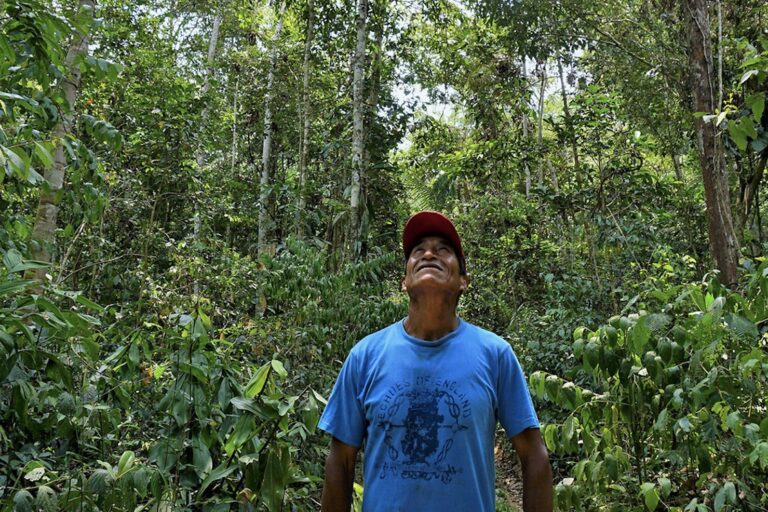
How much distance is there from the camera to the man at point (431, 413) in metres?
1.69

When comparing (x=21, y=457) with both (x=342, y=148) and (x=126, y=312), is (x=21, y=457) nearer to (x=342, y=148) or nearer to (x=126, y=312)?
(x=126, y=312)

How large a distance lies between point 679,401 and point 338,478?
1.61 m

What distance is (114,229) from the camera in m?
7.55

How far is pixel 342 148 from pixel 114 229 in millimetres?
4121

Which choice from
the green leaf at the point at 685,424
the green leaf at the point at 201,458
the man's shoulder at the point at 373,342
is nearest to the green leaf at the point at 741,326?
the green leaf at the point at 685,424

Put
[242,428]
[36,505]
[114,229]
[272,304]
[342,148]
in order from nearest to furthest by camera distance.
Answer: [36,505] → [242,428] → [272,304] → [114,229] → [342,148]

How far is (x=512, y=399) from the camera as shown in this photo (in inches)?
71.9

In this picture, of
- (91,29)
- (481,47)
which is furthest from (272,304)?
(481,47)

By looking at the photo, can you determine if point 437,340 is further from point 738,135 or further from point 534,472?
point 738,135

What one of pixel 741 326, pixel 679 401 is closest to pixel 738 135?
pixel 741 326

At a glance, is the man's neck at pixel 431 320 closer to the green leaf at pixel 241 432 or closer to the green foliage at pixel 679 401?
the green leaf at pixel 241 432

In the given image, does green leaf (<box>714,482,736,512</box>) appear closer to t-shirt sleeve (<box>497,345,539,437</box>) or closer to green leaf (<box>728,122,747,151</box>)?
t-shirt sleeve (<box>497,345,539,437</box>)

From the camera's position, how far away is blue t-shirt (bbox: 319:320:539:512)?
1.68 meters

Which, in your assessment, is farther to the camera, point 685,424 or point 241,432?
point 685,424
